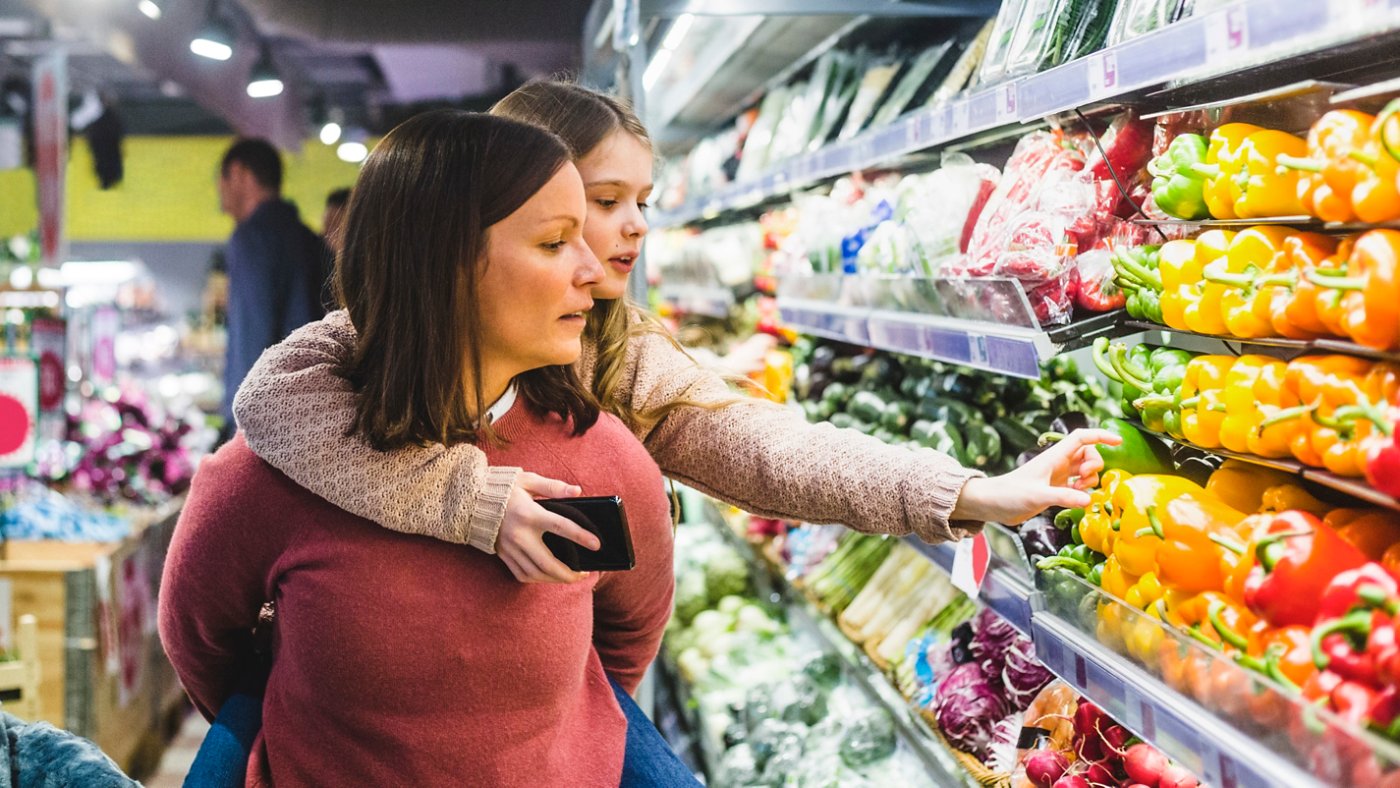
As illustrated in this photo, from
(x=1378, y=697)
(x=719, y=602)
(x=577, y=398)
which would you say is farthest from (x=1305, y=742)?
(x=719, y=602)

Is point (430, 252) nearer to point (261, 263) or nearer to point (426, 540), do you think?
point (426, 540)

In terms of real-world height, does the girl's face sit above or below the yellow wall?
above

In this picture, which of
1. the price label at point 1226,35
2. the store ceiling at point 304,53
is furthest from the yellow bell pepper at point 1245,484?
the store ceiling at point 304,53

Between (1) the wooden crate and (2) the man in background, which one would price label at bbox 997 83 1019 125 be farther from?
(2) the man in background

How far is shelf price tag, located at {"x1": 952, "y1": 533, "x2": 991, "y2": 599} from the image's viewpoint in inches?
71.9

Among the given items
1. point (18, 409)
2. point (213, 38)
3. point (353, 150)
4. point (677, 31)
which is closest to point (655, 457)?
point (677, 31)

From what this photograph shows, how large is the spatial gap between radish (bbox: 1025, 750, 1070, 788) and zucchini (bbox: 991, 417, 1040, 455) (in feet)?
2.34

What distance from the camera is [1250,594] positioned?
46.1 inches

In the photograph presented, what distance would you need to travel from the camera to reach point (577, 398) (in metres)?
1.70

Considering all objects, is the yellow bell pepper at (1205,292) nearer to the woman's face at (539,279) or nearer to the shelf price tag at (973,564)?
the shelf price tag at (973,564)

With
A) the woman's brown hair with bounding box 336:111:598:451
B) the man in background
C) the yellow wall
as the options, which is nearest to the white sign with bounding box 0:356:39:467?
the man in background

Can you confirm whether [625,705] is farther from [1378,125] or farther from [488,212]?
[1378,125]

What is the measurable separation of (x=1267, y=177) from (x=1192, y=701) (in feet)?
1.85

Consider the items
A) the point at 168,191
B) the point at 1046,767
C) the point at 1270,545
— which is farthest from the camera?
the point at 168,191
